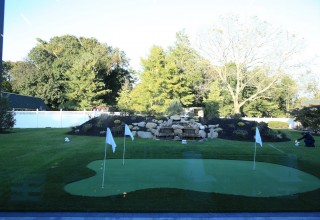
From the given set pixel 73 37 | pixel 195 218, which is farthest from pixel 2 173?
pixel 73 37

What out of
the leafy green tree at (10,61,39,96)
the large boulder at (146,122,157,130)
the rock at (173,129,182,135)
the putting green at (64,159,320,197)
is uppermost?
the leafy green tree at (10,61,39,96)

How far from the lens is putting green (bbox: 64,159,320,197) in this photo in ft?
17.5

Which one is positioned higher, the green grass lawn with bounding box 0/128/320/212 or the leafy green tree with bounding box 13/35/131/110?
the leafy green tree with bounding box 13/35/131/110

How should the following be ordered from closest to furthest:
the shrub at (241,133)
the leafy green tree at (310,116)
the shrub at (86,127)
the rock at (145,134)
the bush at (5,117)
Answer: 1. the rock at (145,134)
2. the shrub at (241,133)
3. the shrub at (86,127)
4. the bush at (5,117)
5. the leafy green tree at (310,116)

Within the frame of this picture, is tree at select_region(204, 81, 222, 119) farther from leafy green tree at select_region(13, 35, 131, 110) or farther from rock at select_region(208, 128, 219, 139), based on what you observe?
leafy green tree at select_region(13, 35, 131, 110)

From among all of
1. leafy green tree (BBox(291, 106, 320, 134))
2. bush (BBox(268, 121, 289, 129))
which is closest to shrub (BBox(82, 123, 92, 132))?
leafy green tree (BBox(291, 106, 320, 134))

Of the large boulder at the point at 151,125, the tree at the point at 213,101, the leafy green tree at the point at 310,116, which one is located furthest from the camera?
the tree at the point at 213,101

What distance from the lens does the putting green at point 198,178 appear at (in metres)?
5.34

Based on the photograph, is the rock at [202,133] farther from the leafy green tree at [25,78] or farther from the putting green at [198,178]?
the leafy green tree at [25,78]

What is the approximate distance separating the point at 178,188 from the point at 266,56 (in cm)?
2495

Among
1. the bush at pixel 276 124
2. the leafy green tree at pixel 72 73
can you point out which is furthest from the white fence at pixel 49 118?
the bush at pixel 276 124

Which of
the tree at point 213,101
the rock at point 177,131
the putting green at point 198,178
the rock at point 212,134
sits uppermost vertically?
the tree at point 213,101

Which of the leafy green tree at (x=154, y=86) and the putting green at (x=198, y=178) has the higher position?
the leafy green tree at (x=154, y=86)

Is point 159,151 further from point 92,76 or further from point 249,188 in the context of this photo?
point 92,76
